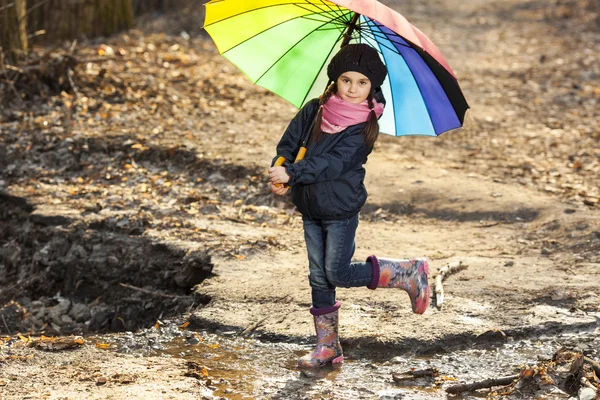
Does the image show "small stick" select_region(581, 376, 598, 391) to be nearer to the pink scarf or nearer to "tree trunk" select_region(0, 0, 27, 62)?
the pink scarf

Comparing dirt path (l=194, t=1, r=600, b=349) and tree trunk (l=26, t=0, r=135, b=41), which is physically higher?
tree trunk (l=26, t=0, r=135, b=41)

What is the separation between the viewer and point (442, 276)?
5480mm

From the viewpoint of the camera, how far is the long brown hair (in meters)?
4.09

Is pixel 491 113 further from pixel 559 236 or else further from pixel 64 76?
pixel 64 76

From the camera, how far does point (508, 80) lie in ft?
41.3

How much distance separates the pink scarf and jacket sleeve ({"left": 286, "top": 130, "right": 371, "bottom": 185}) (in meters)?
0.06

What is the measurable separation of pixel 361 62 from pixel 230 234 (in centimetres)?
263

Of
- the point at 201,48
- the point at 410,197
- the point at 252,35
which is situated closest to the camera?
the point at 252,35

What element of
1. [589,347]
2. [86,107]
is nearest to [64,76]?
[86,107]

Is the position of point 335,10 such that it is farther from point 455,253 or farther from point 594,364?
point 455,253

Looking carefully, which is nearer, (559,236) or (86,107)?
(559,236)

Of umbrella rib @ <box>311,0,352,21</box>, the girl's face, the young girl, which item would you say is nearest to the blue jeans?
the young girl

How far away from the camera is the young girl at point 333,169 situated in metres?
4.01

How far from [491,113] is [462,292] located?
5.75m
